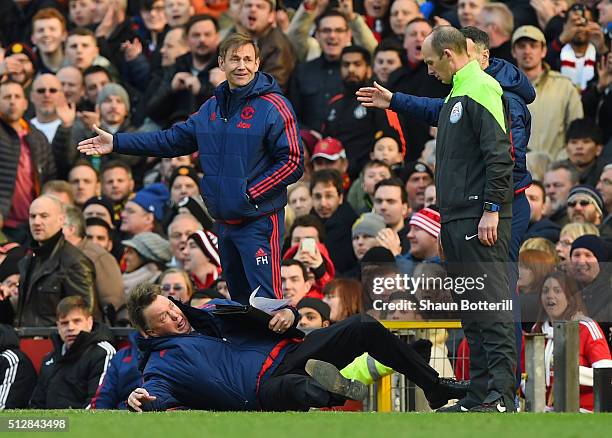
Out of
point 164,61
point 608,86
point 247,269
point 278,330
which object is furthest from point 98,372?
point 164,61

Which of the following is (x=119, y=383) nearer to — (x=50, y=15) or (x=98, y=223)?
(x=98, y=223)

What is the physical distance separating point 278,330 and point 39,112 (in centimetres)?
950

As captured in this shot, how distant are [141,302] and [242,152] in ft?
5.00

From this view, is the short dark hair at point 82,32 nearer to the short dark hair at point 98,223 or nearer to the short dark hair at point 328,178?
the short dark hair at point 98,223

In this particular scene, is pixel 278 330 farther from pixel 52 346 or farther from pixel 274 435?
pixel 52 346

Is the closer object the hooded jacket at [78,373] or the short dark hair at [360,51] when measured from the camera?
the hooded jacket at [78,373]

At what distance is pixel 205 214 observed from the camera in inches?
653

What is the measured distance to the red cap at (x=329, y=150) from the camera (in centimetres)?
1703

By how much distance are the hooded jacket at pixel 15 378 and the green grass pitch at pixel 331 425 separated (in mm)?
4289

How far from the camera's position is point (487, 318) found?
33.2 ft

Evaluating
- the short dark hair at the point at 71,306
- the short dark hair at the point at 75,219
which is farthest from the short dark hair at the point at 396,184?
the short dark hair at the point at 71,306

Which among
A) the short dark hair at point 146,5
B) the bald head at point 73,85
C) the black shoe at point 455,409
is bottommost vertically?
the black shoe at point 455,409

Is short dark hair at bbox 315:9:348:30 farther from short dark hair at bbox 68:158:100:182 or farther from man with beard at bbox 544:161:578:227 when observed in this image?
man with beard at bbox 544:161:578:227

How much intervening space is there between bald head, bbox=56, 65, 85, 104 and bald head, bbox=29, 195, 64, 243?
15.7 feet
